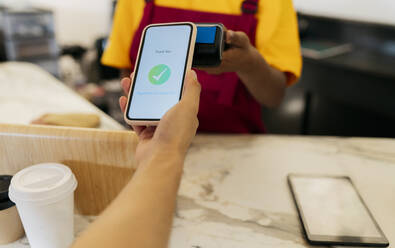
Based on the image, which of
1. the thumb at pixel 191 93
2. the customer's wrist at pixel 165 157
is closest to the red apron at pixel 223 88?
the thumb at pixel 191 93

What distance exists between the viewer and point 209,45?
0.67m

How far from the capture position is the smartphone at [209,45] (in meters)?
0.67

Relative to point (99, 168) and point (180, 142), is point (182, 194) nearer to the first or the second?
point (99, 168)

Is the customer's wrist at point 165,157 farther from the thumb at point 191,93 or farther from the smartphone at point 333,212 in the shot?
the smartphone at point 333,212

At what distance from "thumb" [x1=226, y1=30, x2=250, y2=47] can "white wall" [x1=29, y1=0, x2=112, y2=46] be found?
325 centimetres

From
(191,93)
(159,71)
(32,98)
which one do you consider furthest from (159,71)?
(32,98)

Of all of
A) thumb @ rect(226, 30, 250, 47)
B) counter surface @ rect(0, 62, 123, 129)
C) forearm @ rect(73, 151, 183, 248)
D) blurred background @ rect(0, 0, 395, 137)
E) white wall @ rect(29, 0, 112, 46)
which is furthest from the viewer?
white wall @ rect(29, 0, 112, 46)

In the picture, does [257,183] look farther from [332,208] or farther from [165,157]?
[165,157]

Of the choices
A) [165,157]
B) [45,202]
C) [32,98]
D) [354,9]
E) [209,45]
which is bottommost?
[32,98]

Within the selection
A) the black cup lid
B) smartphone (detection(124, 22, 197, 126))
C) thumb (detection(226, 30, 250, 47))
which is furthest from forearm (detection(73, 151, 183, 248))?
thumb (detection(226, 30, 250, 47))

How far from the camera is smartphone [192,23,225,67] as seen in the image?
2.19 feet

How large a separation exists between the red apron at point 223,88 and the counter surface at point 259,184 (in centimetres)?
8

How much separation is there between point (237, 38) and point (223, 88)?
248mm

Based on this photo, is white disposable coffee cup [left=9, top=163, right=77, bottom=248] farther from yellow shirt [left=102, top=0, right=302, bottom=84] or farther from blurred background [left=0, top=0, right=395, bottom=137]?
blurred background [left=0, top=0, right=395, bottom=137]
